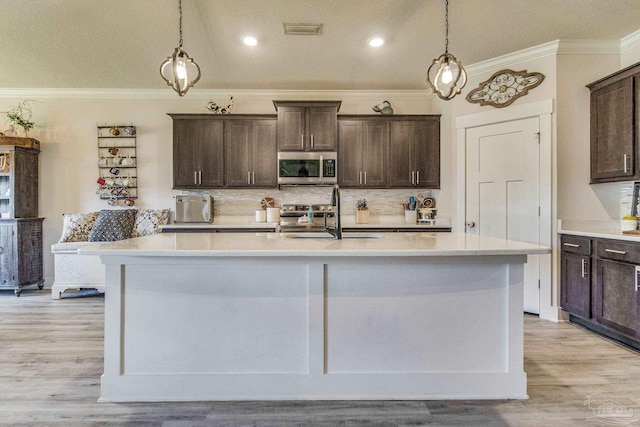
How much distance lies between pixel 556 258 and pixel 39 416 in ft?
13.9

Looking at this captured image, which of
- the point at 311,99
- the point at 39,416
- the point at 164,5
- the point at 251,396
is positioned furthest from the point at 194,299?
the point at 311,99

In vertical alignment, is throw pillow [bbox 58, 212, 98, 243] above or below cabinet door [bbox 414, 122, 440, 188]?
below

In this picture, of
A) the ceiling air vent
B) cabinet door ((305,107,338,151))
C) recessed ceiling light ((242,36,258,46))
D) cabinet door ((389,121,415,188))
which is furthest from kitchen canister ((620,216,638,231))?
recessed ceiling light ((242,36,258,46))

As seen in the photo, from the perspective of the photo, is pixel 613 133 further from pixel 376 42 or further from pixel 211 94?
pixel 211 94

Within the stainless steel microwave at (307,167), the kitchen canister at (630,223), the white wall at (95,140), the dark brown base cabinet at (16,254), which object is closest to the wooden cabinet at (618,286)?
the kitchen canister at (630,223)

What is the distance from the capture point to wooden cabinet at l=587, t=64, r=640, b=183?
2941 mm

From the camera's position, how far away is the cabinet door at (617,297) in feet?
8.79

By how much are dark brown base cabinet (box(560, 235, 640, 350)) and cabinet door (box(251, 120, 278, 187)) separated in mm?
3348

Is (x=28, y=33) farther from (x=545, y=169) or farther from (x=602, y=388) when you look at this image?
(x=602, y=388)

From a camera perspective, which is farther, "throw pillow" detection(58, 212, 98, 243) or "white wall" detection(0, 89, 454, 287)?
"white wall" detection(0, 89, 454, 287)

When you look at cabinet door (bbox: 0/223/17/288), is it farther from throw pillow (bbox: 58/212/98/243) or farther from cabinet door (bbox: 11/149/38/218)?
throw pillow (bbox: 58/212/98/243)

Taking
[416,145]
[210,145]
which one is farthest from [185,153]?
[416,145]

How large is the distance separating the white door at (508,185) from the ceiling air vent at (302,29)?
6.90 feet

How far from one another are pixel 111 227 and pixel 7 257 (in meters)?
1.33
